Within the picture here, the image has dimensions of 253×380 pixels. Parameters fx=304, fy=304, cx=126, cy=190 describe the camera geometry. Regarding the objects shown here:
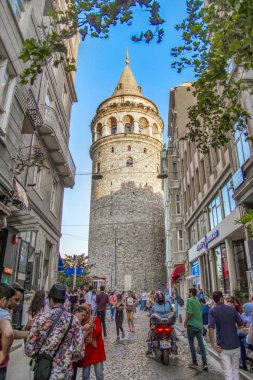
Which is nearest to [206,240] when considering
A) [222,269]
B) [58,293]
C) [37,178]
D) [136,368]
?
[222,269]

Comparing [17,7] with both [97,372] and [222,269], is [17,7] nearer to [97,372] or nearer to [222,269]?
[97,372]

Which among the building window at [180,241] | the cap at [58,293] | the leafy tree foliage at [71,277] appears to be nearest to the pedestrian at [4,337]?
the cap at [58,293]

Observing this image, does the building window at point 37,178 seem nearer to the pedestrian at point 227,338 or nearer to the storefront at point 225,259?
the storefront at point 225,259

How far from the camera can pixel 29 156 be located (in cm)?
1146

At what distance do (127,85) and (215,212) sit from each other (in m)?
34.8

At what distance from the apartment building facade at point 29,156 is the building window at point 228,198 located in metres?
8.27

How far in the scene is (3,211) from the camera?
7.44m

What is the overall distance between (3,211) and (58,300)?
15.7ft

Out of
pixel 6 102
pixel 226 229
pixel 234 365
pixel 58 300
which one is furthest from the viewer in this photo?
pixel 226 229

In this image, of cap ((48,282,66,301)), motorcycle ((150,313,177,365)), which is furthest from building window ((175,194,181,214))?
cap ((48,282,66,301))

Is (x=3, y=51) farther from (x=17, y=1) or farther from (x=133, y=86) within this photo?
(x=133, y=86)

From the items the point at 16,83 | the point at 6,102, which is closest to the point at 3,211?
the point at 6,102

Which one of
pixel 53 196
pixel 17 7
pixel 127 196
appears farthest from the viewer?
pixel 127 196

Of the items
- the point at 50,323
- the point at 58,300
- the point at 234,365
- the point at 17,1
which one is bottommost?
the point at 234,365
